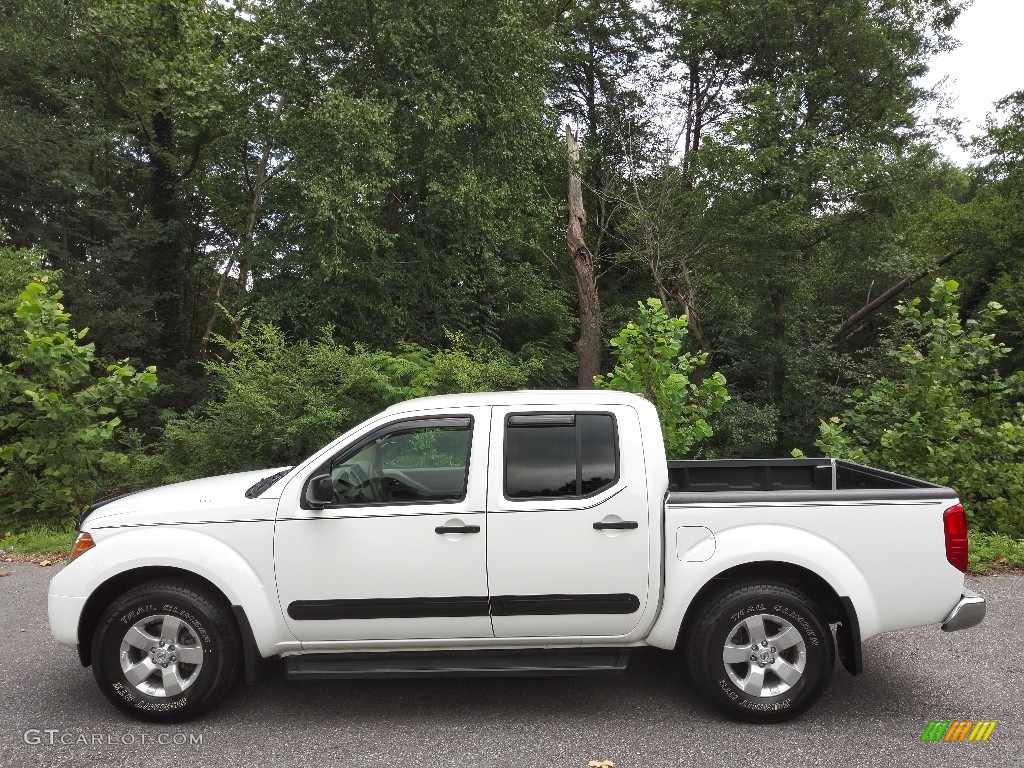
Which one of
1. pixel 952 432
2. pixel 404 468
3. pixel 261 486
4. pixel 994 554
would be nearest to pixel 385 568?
pixel 404 468

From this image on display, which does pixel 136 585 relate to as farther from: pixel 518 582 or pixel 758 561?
pixel 758 561

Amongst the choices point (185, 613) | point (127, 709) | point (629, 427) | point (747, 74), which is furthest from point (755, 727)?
point (747, 74)

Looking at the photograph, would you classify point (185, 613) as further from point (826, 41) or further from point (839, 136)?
point (826, 41)

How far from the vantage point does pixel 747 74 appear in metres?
20.6

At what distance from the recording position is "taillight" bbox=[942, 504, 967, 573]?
12.5 ft

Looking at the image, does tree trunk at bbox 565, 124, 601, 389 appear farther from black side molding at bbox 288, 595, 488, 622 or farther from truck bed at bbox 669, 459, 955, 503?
black side molding at bbox 288, 595, 488, 622

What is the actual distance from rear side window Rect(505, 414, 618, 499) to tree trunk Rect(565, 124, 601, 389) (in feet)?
41.6

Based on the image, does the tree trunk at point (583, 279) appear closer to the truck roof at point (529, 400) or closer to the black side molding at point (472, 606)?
the truck roof at point (529, 400)

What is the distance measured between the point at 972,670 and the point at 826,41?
768 inches

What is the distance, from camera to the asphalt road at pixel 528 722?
139 inches

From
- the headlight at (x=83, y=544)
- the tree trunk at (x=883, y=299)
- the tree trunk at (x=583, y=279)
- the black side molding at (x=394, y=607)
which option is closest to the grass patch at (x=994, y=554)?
the black side molding at (x=394, y=607)

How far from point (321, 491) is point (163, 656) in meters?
1.23

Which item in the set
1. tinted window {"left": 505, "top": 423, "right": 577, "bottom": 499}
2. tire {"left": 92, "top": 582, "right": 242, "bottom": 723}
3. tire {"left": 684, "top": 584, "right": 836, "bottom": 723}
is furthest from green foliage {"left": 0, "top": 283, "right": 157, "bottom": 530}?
tire {"left": 684, "top": 584, "right": 836, "bottom": 723}

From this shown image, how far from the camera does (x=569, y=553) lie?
12.7ft
